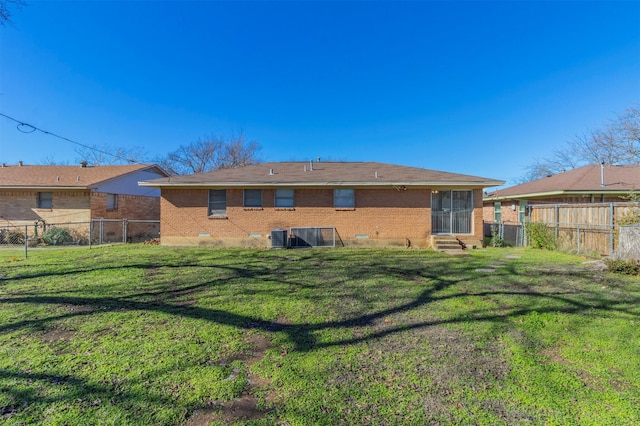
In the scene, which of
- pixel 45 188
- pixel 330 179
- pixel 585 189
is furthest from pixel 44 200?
pixel 585 189

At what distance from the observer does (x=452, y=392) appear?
2604 millimetres

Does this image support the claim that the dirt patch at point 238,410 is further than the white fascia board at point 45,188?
No

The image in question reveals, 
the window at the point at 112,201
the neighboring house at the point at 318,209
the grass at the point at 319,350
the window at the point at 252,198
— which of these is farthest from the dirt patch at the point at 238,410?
the window at the point at 112,201

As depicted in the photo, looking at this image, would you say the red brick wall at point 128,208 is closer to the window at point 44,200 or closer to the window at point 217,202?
the window at point 44,200

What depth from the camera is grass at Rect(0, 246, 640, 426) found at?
7.82ft

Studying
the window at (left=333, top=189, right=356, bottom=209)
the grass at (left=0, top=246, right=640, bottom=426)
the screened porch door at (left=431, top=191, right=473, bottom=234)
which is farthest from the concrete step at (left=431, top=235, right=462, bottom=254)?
the grass at (left=0, top=246, right=640, bottom=426)

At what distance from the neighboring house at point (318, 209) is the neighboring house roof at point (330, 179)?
41mm

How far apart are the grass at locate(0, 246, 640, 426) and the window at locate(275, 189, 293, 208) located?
6.49 meters

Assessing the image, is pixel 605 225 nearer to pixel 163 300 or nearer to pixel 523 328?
pixel 523 328

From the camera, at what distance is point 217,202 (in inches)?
515

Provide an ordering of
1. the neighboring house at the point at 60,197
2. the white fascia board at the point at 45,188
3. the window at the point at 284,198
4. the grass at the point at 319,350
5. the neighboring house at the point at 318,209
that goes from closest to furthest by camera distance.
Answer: the grass at the point at 319,350
the neighboring house at the point at 318,209
the window at the point at 284,198
the white fascia board at the point at 45,188
the neighboring house at the point at 60,197

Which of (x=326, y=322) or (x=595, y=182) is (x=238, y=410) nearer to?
(x=326, y=322)

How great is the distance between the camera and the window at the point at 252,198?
13031 millimetres

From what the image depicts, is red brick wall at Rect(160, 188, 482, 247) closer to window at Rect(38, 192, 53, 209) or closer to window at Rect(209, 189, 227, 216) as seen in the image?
window at Rect(209, 189, 227, 216)
